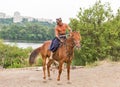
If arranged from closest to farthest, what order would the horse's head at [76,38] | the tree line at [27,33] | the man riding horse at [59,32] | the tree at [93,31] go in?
the horse's head at [76,38], the man riding horse at [59,32], the tree at [93,31], the tree line at [27,33]

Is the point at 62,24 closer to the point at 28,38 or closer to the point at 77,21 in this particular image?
the point at 77,21

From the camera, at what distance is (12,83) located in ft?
39.8

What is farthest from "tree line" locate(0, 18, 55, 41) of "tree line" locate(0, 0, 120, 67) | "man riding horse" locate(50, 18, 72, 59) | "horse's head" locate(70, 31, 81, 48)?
"horse's head" locate(70, 31, 81, 48)

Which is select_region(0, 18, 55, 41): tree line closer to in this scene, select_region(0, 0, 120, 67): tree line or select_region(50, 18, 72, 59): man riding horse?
select_region(0, 0, 120, 67): tree line

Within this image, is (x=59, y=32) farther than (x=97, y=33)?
No

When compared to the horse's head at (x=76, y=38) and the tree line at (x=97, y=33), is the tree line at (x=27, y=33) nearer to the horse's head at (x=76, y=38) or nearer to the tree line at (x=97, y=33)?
the tree line at (x=97, y=33)

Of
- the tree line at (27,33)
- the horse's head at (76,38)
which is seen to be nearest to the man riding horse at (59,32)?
the horse's head at (76,38)

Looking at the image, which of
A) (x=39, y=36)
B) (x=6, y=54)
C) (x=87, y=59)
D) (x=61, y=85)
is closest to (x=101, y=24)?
(x=87, y=59)

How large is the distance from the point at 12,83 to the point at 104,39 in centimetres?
2545

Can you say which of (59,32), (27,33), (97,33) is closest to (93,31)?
(97,33)

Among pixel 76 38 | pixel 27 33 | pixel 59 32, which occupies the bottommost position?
pixel 76 38

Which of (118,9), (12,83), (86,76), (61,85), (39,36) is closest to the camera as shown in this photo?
(61,85)

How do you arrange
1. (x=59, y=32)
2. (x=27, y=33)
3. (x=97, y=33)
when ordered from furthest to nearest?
(x=27, y=33)
(x=97, y=33)
(x=59, y=32)

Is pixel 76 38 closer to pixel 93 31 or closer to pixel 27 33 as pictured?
pixel 93 31
